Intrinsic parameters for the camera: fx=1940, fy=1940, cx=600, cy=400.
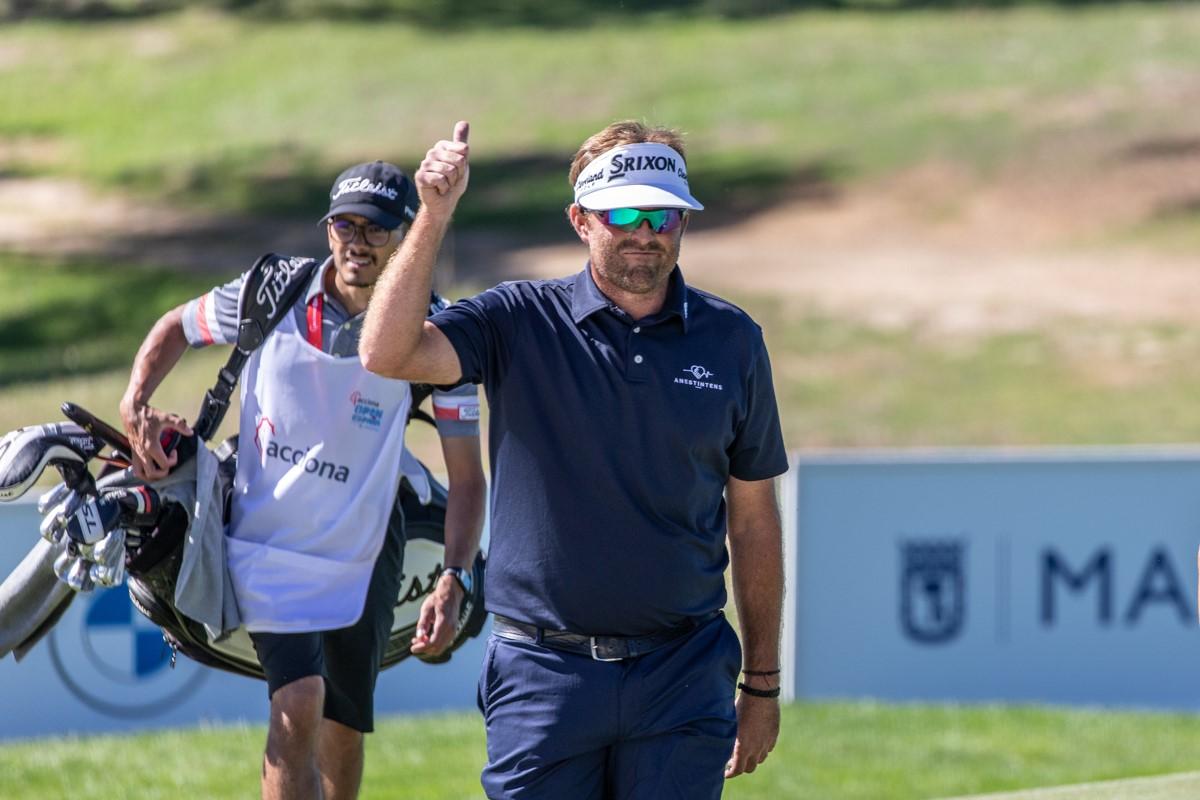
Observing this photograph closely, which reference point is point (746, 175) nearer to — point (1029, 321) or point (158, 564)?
point (1029, 321)

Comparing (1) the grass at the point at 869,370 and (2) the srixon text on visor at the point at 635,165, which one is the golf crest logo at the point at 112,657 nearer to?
(2) the srixon text on visor at the point at 635,165

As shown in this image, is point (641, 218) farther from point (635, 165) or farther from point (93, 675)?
point (93, 675)

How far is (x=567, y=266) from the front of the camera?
25188 millimetres

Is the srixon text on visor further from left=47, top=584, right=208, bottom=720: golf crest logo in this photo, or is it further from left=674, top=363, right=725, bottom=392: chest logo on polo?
left=47, top=584, right=208, bottom=720: golf crest logo

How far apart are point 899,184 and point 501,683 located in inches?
1040

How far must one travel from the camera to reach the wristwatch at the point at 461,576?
5172 millimetres

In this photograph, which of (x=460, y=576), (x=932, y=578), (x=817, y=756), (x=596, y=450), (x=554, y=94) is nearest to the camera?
(x=596, y=450)

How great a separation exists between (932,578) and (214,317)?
4577mm

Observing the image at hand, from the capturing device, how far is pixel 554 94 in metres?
32.2

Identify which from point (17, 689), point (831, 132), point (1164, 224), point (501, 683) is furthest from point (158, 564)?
point (831, 132)

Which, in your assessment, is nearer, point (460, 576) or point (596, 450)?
point (596, 450)

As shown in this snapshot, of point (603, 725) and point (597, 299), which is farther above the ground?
point (597, 299)

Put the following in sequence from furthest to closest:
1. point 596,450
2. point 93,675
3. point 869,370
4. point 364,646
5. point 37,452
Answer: point 869,370
point 93,675
point 364,646
point 37,452
point 596,450

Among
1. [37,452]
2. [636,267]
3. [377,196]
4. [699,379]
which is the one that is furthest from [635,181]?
[37,452]
